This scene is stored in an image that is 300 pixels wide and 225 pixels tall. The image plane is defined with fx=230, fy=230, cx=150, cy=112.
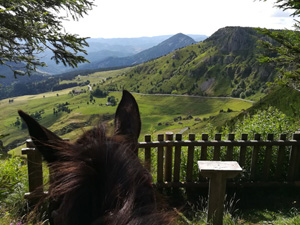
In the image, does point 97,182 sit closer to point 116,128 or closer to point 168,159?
point 116,128

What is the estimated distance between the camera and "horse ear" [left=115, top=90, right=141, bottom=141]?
1.65 meters

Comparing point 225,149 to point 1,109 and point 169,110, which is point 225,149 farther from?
point 1,109

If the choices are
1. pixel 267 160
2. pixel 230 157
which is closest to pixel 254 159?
pixel 267 160

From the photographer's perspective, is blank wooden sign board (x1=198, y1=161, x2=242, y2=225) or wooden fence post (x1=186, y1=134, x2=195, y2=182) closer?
blank wooden sign board (x1=198, y1=161, x2=242, y2=225)

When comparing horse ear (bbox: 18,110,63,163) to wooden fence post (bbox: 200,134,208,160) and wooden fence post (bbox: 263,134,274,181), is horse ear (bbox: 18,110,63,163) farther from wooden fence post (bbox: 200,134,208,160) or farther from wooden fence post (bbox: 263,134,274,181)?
wooden fence post (bbox: 263,134,274,181)

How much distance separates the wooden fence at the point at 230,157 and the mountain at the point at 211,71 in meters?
137

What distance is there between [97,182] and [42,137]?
0.45 m

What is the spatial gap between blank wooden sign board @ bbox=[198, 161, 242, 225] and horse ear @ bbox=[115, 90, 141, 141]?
2.36 metres

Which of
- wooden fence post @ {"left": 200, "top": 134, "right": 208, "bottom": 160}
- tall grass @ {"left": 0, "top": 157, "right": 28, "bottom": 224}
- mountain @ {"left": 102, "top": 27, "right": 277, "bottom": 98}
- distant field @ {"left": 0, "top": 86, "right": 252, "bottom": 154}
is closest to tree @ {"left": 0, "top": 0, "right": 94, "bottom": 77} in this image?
tall grass @ {"left": 0, "top": 157, "right": 28, "bottom": 224}

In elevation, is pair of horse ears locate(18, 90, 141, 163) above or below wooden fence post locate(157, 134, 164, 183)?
above

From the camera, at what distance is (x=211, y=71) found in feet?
538

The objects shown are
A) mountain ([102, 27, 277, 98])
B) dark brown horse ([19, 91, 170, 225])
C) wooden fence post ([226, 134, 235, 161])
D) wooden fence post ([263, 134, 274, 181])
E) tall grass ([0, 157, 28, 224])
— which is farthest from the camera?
mountain ([102, 27, 277, 98])

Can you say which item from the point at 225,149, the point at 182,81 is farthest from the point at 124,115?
the point at 182,81

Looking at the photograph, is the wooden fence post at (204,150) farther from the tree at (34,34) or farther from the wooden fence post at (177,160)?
the tree at (34,34)
